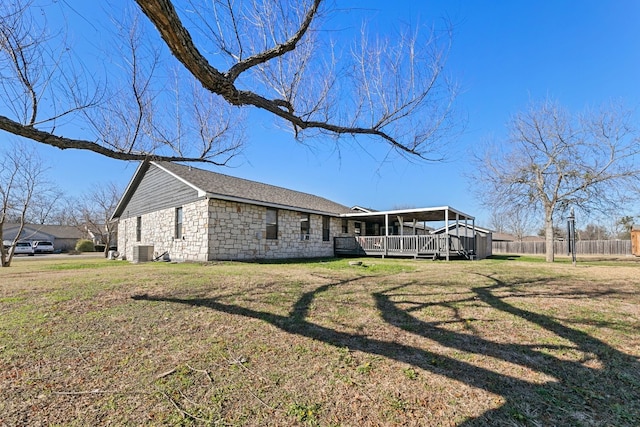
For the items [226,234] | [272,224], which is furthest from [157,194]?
[272,224]

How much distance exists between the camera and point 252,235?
42.6 feet

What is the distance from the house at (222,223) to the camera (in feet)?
38.9

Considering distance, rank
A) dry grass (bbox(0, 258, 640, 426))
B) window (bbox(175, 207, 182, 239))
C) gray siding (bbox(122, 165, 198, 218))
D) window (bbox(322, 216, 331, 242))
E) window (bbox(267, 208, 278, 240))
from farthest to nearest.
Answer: window (bbox(322, 216, 331, 242))
window (bbox(267, 208, 278, 240))
window (bbox(175, 207, 182, 239))
gray siding (bbox(122, 165, 198, 218))
dry grass (bbox(0, 258, 640, 426))

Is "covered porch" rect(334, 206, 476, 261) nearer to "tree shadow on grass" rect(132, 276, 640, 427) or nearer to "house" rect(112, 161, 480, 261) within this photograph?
"house" rect(112, 161, 480, 261)

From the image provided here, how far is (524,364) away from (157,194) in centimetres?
1539

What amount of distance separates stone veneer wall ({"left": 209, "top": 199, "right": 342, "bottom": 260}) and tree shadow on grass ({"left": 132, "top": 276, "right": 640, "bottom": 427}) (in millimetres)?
6889

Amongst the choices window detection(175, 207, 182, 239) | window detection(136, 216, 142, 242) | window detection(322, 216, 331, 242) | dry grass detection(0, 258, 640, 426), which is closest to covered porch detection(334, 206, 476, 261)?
window detection(322, 216, 331, 242)

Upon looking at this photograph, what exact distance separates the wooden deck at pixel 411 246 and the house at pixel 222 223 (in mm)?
50

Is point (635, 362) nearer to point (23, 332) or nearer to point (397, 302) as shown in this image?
point (397, 302)

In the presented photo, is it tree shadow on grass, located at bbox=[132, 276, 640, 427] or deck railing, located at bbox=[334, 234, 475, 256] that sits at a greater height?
deck railing, located at bbox=[334, 234, 475, 256]

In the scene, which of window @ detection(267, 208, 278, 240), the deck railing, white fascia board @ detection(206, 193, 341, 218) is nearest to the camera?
white fascia board @ detection(206, 193, 341, 218)

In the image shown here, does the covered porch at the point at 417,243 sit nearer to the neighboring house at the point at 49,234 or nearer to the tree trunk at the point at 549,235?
the tree trunk at the point at 549,235

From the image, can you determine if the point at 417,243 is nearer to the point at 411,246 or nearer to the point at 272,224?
the point at 411,246

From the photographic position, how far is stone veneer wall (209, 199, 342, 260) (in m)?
11.7
